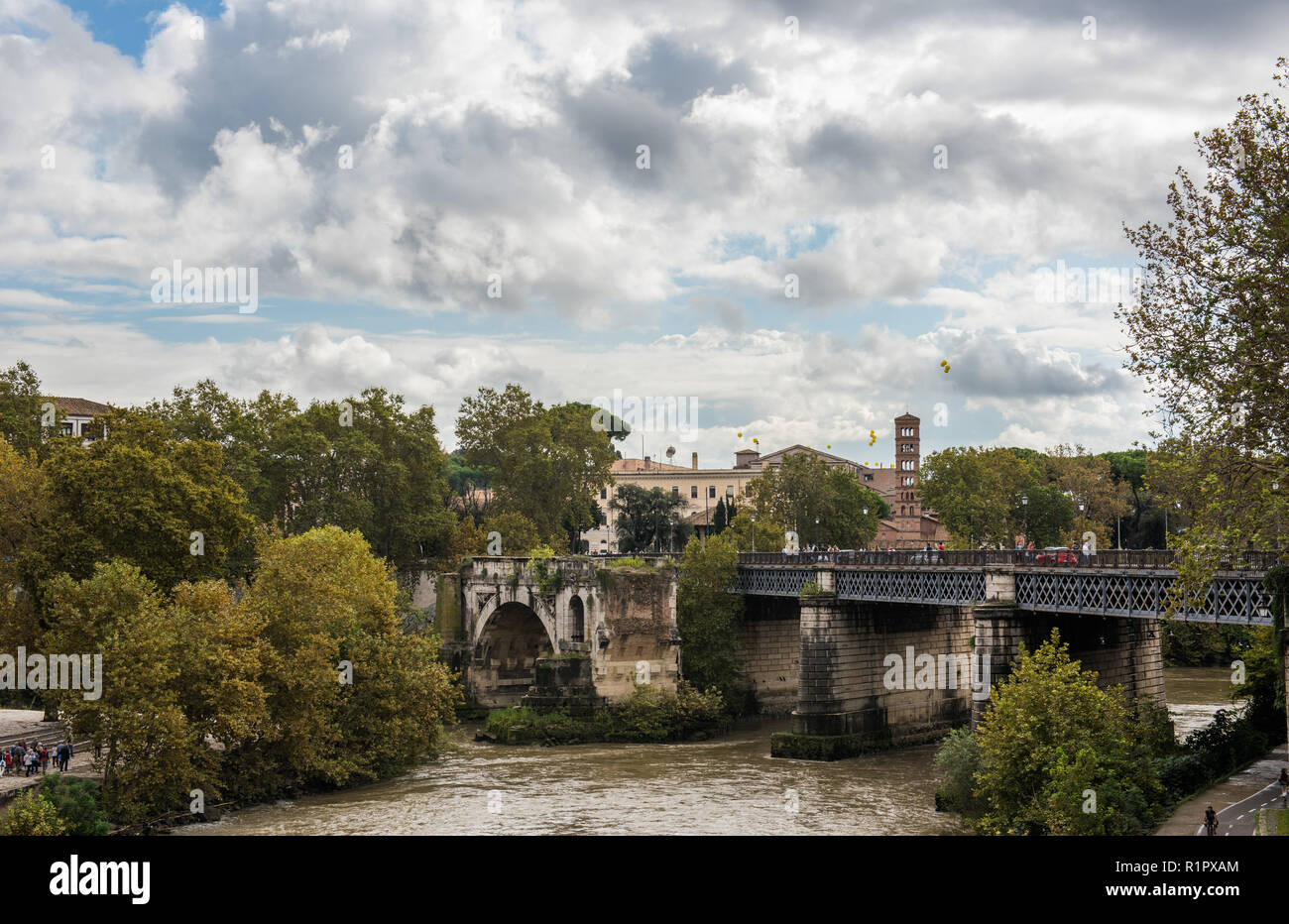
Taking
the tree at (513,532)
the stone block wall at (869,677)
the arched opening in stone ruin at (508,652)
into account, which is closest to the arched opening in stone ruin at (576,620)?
the arched opening in stone ruin at (508,652)

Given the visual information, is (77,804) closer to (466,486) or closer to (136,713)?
(136,713)

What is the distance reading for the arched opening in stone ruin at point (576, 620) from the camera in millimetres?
59656

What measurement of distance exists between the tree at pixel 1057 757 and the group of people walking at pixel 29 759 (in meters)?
25.8

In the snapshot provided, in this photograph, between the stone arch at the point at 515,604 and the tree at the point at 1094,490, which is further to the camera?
the tree at the point at 1094,490

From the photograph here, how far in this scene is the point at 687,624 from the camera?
59.4m

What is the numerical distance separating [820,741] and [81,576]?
27023 mm

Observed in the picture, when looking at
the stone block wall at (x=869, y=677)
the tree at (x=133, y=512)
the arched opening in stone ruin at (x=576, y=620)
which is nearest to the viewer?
the tree at (x=133, y=512)

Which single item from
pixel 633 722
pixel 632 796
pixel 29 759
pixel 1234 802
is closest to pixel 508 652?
pixel 633 722

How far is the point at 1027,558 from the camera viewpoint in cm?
4059

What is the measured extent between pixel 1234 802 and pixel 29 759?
105 feet

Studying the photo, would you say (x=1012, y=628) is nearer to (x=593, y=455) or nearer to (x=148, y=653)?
(x=148, y=653)

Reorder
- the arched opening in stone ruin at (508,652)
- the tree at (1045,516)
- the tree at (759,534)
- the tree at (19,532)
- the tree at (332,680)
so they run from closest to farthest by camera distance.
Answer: the tree at (332,680)
the tree at (19,532)
the arched opening in stone ruin at (508,652)
the tree at (759,534)
the tree at (1045,516)

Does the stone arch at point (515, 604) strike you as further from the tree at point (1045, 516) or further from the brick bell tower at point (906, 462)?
the brick bell tower at point (906, 462)
